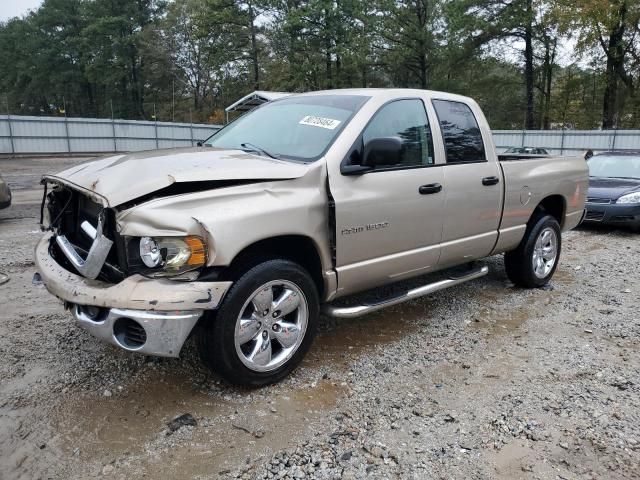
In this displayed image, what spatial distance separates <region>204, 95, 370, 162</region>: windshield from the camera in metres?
3.46

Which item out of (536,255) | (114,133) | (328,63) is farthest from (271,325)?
(328,63)

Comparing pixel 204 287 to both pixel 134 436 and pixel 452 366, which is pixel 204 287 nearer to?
pixel 134 436

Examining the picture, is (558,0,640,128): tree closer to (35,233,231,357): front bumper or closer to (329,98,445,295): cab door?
(329,98,445,295): cab door

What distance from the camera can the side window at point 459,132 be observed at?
415 cm

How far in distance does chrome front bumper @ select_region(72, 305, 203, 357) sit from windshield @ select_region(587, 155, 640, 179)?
966 cm

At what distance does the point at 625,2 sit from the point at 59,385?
88.7 feet

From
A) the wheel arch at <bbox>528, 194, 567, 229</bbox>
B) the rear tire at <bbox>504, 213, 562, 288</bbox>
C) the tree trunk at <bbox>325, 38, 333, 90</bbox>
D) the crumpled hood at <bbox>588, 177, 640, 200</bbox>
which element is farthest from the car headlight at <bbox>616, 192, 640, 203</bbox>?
the tree trunk at <bbox>325, 38, 333, 90</bbox>

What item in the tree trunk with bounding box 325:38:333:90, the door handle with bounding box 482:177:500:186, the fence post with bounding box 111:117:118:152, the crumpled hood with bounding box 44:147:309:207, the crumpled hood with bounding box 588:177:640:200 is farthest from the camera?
the tree trunk with bounding box 325:38:333:90

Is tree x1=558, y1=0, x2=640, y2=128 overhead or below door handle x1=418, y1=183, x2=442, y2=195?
overhead

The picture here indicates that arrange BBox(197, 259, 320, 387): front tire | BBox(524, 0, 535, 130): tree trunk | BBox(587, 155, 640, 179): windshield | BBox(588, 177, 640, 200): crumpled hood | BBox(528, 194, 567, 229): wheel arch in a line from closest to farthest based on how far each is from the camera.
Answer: BBox(197, 259, 320, 387): front tire, BBox(528, 194, 567, 229): wheel arch, BBox(588, 177, 640, 200): crumpled hood, BBox(587, 155, 640, 179): windshield, BBox(524, 0, 535, 130): tree trunk

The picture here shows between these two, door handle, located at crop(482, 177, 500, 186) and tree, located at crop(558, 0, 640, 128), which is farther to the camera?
tree, located at crop(558, 0, 640, 128)

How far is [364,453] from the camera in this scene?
2584mm

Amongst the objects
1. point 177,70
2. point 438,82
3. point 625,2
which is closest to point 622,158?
point 625,2

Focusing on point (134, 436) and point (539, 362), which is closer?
point (134, 436)
